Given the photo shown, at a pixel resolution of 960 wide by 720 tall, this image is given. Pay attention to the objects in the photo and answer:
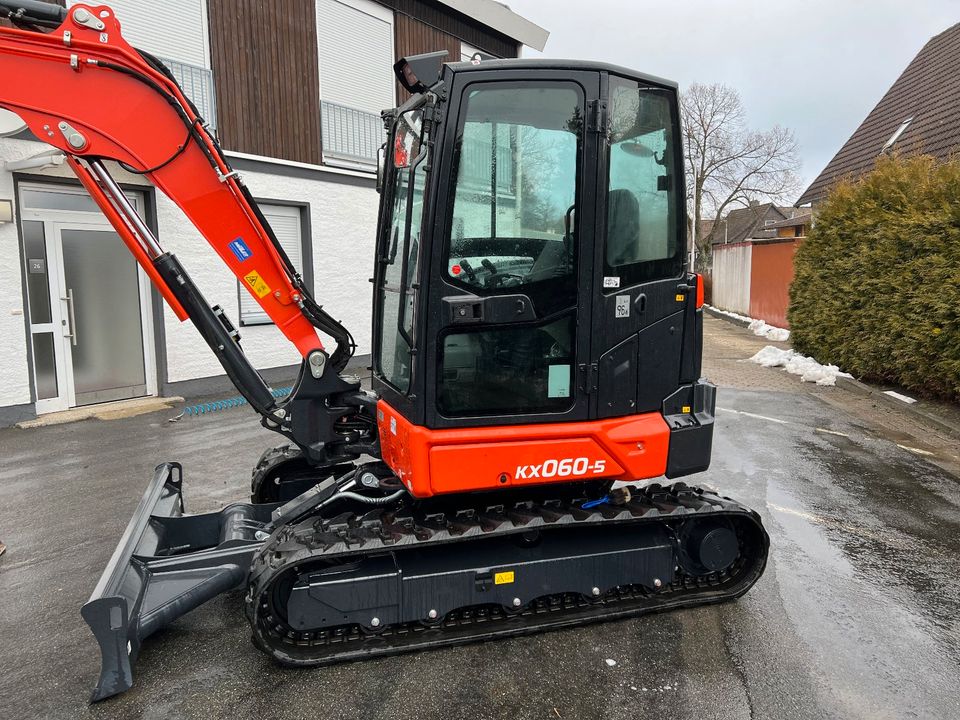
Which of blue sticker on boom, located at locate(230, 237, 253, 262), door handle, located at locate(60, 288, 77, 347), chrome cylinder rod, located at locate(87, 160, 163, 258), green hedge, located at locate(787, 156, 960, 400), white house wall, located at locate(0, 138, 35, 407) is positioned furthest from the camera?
door handle, located at locate(60, 288, 77, 347)

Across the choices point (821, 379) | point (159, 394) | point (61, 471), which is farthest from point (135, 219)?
point (821, 379)

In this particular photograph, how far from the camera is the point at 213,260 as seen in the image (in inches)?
381

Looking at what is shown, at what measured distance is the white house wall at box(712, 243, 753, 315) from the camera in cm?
2177

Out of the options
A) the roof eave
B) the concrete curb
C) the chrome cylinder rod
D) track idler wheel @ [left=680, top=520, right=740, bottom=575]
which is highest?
the roof eave

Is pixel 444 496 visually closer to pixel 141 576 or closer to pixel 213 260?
pixel 141 576

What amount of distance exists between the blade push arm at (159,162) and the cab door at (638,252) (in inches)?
62.8

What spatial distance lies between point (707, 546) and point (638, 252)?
160 cm

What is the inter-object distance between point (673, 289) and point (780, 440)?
4.66 metres

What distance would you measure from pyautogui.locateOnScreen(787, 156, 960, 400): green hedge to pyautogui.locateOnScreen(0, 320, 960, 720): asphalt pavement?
11.0 feet

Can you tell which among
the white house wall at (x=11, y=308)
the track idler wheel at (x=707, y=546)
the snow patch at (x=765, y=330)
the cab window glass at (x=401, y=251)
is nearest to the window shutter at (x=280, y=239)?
the white house wall at (x=11, y=308)

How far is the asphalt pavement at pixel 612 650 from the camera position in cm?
288

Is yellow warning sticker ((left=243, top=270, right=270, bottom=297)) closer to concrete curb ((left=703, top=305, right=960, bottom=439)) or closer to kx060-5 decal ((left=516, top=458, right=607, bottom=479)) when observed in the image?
kx060-5 decal ((left=516, top=458, right=607, bottom=479))

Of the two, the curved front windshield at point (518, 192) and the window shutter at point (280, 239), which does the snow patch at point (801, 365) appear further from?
the curved front windshield at point (518, 192)

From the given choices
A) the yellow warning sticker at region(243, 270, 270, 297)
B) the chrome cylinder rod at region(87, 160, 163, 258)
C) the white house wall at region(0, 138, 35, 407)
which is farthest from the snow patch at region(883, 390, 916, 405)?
the white house wall at region(0, 138, 35, 407)
